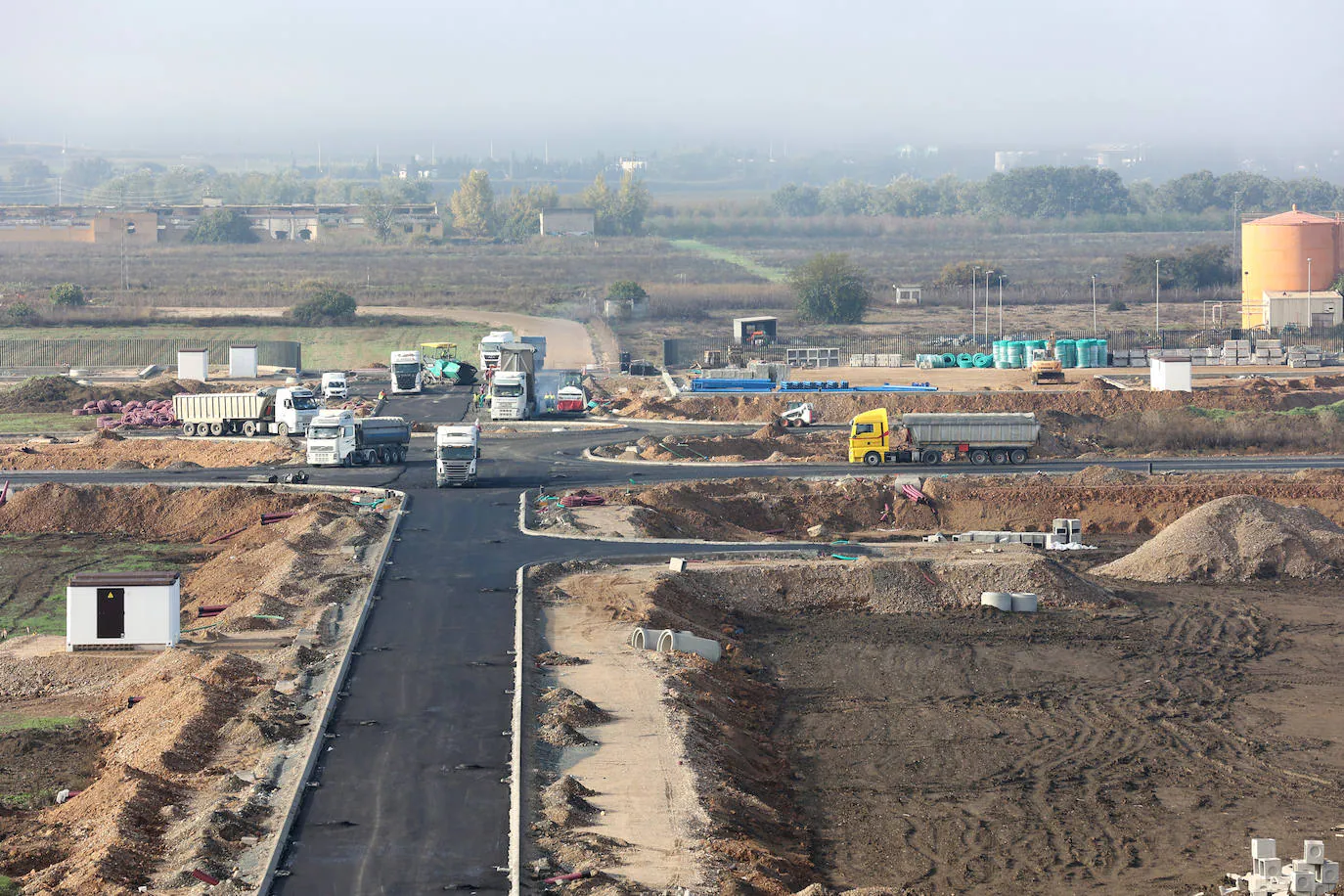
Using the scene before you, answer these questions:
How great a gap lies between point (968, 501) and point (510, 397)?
29.5 m

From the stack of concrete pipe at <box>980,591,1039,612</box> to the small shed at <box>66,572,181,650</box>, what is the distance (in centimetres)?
2456

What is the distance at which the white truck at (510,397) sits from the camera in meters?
85.6

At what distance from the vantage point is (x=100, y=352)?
117 metres

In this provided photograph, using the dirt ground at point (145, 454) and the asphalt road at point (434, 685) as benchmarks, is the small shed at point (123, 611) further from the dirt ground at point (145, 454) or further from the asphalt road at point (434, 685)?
the dirt ground at point (145, 454)

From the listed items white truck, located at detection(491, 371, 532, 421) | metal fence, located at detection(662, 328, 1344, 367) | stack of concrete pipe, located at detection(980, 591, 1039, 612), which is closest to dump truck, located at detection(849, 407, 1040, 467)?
stack of concrete pipe, located at detection(980, 591, 1039, 612)

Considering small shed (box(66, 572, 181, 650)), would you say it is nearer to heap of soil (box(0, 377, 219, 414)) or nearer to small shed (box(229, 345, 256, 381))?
heap of soil (box(0, 377, 219, 414))

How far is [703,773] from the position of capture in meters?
32.5

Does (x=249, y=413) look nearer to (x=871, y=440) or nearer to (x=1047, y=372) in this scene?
→ (x=871, y=440)

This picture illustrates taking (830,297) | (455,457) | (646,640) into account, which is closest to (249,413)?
(455,457)

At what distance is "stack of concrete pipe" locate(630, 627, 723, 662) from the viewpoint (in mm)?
42406

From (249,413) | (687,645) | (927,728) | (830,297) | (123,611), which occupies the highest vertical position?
(830,297)

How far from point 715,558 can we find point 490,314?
9262 centimetres

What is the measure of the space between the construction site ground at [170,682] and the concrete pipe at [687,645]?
27.8ft

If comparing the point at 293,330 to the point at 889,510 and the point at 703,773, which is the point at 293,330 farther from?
the point at 703,773
